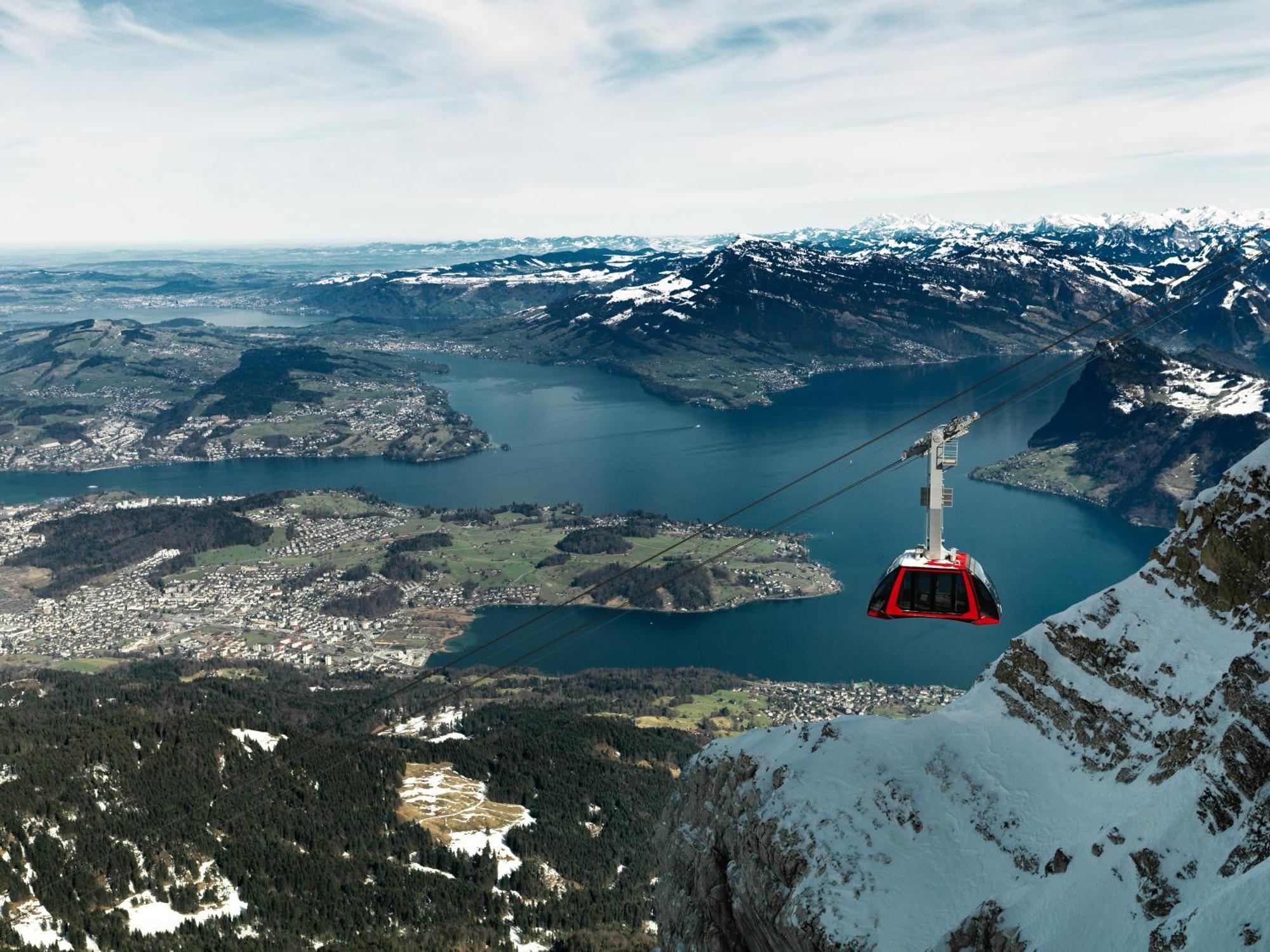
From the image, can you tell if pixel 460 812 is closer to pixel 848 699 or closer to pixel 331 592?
pixel 848 699

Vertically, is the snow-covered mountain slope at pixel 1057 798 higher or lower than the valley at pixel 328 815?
higher

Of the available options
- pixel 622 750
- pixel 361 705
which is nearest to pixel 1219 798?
pixel 622 750

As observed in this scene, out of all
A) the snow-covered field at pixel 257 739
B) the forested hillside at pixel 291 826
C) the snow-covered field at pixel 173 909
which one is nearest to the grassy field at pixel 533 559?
the forested hillside at pixel 291 826

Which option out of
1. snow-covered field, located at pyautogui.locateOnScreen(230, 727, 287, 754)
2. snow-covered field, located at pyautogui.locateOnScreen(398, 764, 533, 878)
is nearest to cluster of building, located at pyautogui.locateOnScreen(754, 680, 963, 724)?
snow-covered field, located at pyautogui.locateOnScreen(398, 764, 533, 878)

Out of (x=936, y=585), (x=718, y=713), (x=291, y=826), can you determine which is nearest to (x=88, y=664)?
(x=291, y=826)

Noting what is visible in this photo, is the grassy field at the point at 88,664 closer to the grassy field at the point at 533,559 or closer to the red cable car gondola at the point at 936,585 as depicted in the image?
the grassy field at the point at 533,559

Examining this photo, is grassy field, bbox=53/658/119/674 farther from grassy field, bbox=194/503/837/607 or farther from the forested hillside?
grassy field, bbox=194/503/837/607
